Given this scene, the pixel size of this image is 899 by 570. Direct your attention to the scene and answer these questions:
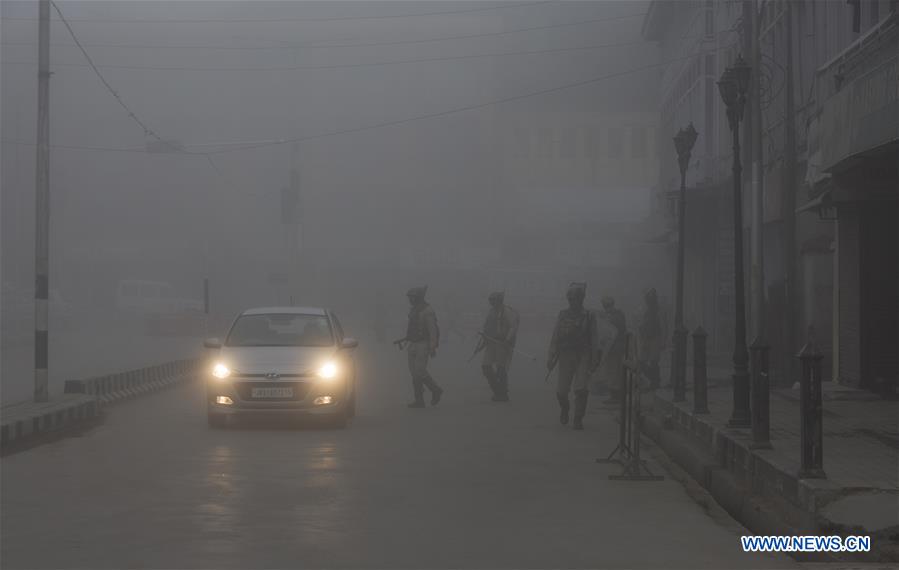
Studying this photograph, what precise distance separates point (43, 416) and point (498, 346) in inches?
329

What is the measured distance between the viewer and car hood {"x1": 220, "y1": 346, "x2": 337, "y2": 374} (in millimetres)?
17062

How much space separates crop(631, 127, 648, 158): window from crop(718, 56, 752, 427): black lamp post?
68.8 m

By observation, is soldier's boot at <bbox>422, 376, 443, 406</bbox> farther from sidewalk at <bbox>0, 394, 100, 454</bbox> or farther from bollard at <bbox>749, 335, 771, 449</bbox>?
bollard at <bbox>749, 335, 771, 449</bbox>

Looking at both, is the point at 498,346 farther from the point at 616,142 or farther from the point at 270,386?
the point at 616,142

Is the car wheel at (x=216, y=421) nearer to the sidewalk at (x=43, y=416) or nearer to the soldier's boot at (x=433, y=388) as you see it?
the sidewalk at (x=43, y=416)

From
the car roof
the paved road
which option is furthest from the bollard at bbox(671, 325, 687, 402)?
the car roof

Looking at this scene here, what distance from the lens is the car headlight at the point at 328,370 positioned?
56.2 ft

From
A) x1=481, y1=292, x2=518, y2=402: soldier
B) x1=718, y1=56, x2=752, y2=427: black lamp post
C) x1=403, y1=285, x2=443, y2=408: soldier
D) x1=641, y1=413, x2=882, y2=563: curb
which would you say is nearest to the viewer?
x1=641, y1=413, x2=882, y2=563: curb

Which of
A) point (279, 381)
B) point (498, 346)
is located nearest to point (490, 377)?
point (498, 346)

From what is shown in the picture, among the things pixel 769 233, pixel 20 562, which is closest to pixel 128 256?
pixel 769 233

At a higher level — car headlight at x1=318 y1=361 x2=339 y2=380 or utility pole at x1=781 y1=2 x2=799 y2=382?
utility pole at x1=781 y1=2 x2=799 y2=382

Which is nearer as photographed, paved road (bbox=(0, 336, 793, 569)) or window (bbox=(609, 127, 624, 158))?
paved road (bbox=(0, 336, 793, 569))

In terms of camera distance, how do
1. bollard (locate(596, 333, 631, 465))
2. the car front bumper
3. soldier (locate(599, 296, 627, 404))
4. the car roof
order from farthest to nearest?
soldier (locate(599, 296, 627, 404))
the car roof
the car front bumper
bollard (locate(596, 333, 631, 465))

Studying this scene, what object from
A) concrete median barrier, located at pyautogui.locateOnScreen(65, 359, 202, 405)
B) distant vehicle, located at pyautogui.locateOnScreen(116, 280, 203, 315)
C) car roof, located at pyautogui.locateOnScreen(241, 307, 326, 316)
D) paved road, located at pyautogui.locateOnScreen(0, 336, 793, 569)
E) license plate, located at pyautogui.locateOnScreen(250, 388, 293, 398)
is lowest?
paved road, located at pyautogui.locateOnScreen(0, 336, 793, 569)
